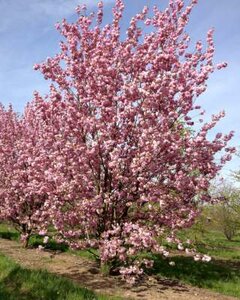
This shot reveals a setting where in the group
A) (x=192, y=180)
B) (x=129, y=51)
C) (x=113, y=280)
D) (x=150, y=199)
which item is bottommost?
(x=113, y=280)

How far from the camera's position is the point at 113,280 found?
11.3 meters

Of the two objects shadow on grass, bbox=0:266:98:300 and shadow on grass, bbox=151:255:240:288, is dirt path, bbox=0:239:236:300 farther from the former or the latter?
shadow on grass, bbox=0:266:98:300

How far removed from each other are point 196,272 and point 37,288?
7.12 m

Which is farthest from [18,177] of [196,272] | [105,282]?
[196,272]

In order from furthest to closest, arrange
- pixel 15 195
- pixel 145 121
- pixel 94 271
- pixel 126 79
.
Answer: pixel 15 195 < pixel 94 271 < pixel 126 79 < pixel 145 121

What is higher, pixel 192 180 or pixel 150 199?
pixel 192 180

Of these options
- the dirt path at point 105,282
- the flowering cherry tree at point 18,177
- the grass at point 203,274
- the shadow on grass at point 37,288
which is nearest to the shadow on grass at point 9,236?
the flowering cherry tree at point 18,177

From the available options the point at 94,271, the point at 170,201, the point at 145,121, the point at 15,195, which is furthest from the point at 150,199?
the point at 15,195

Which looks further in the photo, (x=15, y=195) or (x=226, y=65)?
(x=15, y=195)

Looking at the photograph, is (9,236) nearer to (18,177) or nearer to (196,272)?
(18,177)

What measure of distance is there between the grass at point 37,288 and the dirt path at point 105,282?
5.02 feet

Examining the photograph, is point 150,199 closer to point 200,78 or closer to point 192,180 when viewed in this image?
point 192,180

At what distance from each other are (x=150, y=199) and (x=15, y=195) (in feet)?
30.6

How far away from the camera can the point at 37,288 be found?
828 cm
